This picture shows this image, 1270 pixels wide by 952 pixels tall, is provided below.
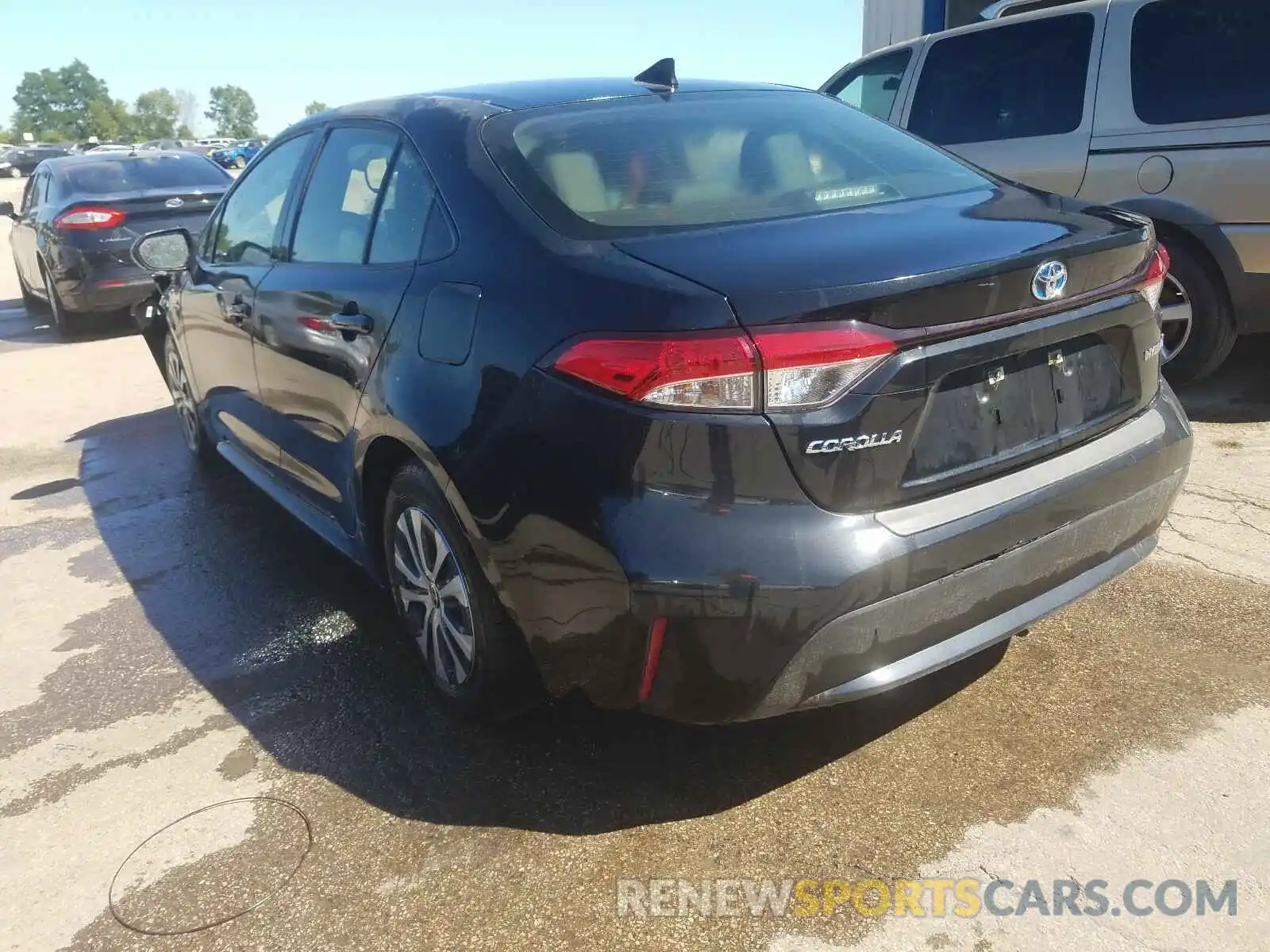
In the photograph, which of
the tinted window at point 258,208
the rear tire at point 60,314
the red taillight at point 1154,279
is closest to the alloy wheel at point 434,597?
the tinted window at point 258,208

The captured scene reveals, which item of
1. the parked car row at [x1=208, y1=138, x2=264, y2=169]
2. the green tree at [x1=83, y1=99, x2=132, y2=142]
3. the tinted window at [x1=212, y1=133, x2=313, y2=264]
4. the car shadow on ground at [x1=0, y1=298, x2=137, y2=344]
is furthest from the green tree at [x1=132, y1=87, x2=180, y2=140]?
the tinted window at [x1=212, y1=133, x2=313, y2=264]

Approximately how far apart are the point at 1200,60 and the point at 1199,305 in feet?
3.64

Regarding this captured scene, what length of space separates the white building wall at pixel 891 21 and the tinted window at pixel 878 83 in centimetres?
510

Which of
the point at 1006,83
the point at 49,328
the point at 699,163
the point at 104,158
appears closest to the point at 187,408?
the point at 699,163

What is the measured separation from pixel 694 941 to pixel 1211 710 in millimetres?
1547

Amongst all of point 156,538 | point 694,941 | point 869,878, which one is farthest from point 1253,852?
point 156,538

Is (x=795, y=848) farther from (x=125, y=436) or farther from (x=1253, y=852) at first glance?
(x=125, y=436)

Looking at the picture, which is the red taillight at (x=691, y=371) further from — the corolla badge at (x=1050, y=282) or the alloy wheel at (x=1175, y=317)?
the alloy wheel at (x=1175, y=317)

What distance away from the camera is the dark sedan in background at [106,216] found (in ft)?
30.4

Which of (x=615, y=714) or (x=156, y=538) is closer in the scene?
(x=615, y=714)

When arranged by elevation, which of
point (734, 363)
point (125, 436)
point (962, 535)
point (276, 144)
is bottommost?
point (125, 436)

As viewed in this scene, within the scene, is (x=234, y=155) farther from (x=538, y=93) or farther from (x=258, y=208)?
(x=538, y=93)

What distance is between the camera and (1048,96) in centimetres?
546

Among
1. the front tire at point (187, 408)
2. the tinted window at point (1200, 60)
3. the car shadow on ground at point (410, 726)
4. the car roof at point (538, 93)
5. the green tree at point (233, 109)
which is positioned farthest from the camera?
the green tree at point (233, 109)
